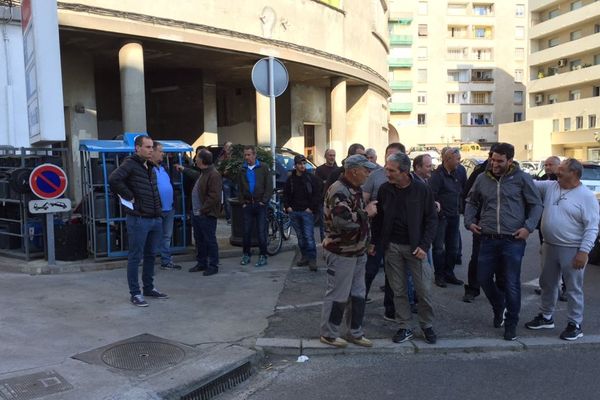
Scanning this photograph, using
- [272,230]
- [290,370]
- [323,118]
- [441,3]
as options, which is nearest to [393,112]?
[441,3]

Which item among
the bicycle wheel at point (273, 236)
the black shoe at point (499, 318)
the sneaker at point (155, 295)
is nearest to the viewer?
the black shoe at point (499, 318)

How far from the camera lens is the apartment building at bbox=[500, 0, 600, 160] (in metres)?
46.7

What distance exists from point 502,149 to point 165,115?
19042mm

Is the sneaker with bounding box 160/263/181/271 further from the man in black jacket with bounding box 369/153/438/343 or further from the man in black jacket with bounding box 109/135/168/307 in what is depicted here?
the man in black jacket with bounding box 369/153/438/343

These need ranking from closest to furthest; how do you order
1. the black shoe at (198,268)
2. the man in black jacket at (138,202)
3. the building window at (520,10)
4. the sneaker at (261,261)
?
the man in black jacket at (138,202), the black shoe at (198,268), the sneaker at (261,261), the building window at (520,10)

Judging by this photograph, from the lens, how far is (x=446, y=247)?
7332 millimetres

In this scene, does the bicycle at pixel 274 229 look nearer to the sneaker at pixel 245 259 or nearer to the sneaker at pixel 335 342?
the sneaker at pixel 245 259

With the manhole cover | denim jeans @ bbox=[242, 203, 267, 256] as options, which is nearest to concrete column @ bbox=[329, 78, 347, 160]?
denim jeans @ bbox=[242, 203, 267, 256]

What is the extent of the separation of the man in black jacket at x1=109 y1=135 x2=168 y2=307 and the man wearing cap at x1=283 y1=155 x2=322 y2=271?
8.13 ft

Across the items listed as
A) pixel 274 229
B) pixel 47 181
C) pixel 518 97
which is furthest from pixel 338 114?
pixel 518 97

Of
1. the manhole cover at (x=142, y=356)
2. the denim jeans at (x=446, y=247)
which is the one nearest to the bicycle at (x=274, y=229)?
the denim jeans at (x=446, y=247)

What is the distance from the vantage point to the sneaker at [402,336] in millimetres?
5062

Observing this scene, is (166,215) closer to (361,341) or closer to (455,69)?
(361,341)

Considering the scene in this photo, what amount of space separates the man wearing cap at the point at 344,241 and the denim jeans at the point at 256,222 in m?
3.38
